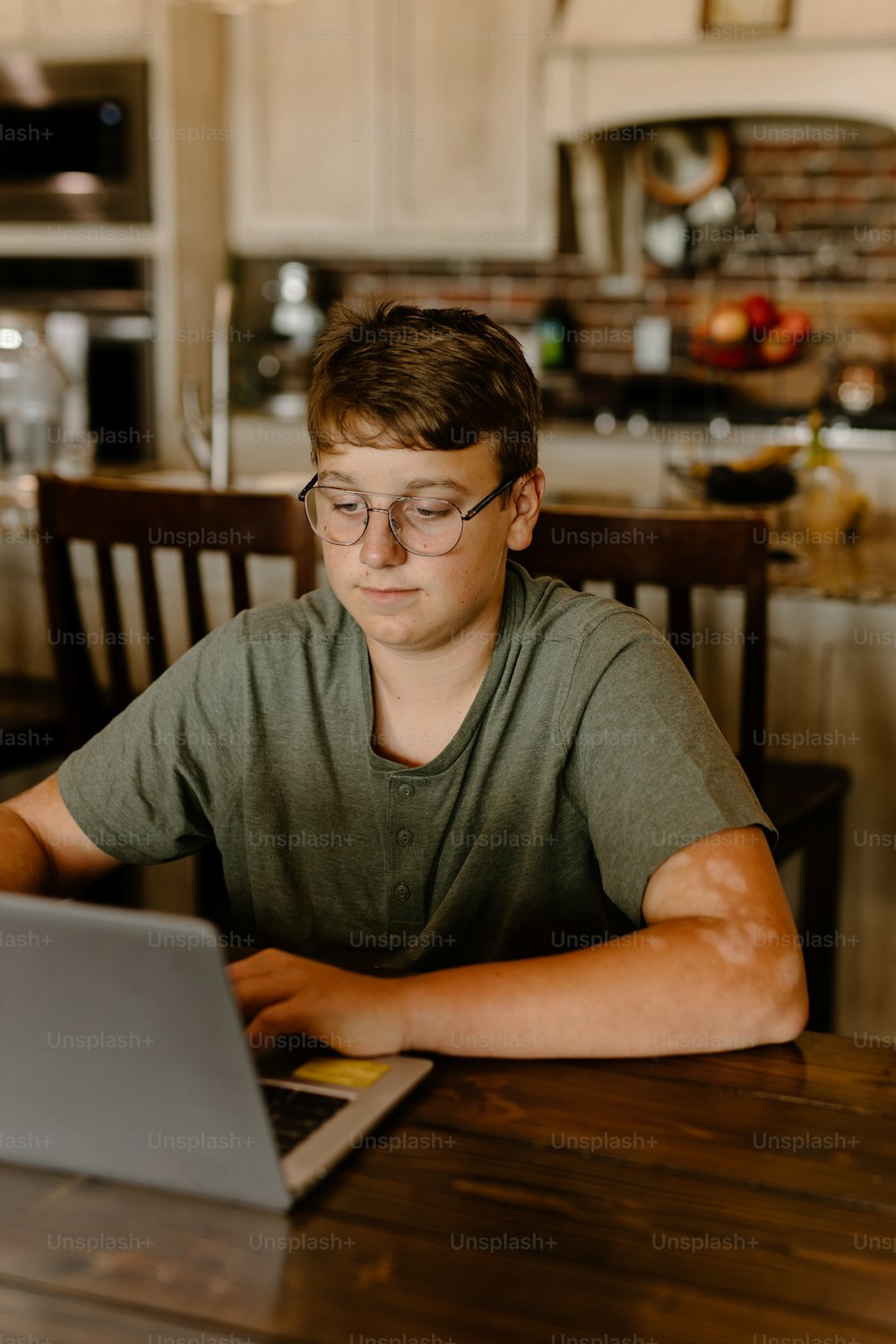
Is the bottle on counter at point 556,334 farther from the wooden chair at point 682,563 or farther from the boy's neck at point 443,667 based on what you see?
the boy's neck at point 443,667

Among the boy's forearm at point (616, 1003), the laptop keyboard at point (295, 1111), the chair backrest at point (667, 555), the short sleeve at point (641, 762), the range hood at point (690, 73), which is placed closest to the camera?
the laptop keyboard at point (295, 1111)

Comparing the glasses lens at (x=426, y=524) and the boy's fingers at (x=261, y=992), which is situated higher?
the glasses lens at (x=426, y=524)

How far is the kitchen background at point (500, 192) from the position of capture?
385 centimetres

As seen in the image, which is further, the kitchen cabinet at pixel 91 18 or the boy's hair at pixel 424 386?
the kitchen cabinet at pixel 91 18

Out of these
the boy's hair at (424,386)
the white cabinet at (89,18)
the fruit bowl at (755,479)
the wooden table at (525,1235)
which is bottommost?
the wooden table at (525,1235)

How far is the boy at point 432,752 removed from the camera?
1108 mm

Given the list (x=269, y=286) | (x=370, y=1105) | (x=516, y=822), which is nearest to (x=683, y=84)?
(x=269, y=286)

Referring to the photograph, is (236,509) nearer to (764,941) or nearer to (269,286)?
(764,941)

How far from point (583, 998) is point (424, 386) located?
514 millimetres

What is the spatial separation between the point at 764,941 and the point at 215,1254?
1.51 feet

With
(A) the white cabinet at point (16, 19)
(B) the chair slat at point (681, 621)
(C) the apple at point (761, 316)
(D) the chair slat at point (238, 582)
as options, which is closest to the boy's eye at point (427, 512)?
(B) the chair slat at point (681, 621)

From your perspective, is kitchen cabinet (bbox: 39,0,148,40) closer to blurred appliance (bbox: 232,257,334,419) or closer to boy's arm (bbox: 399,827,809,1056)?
blurred appliance (bbox: 232,257,334,419)

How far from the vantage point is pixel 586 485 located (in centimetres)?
416

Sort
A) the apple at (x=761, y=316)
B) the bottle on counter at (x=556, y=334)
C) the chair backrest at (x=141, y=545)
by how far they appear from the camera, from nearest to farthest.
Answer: the chair backrest at (x=141, y=545) < the apple at (x=761, y=316) < the bottle on counter at (x=556, y=334)
